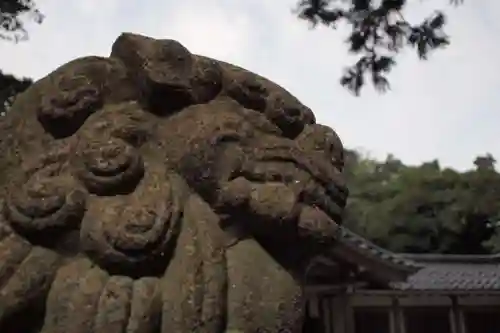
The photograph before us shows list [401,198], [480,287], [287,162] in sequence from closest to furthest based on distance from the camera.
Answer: [287,162]
[480,287]
[401,198]

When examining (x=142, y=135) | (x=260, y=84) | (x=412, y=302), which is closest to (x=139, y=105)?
(x=142, y=135)

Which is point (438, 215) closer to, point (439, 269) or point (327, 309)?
point (439, 269)

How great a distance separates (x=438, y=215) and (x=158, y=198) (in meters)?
16.0

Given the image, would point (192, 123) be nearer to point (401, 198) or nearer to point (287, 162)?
point (287, 162)

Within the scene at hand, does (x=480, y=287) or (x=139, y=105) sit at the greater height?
(x=480, y=287)

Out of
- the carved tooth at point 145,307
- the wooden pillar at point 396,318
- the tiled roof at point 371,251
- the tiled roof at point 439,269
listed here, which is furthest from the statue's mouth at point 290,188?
the wooden pillar at point 396,318

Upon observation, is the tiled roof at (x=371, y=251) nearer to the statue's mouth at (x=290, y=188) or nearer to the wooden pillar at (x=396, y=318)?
the wooden pillar at (x=396, y=318)

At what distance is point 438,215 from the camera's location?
16.5 metres

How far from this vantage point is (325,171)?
1198mm

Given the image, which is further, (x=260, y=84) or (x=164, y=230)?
(x=260, y=84)

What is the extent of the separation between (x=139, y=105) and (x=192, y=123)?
10cm

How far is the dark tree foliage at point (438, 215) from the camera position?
53.0ft

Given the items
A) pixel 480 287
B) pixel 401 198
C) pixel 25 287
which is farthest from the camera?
pixel 401 198

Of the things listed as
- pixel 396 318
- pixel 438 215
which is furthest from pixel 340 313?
pixel 438 215
